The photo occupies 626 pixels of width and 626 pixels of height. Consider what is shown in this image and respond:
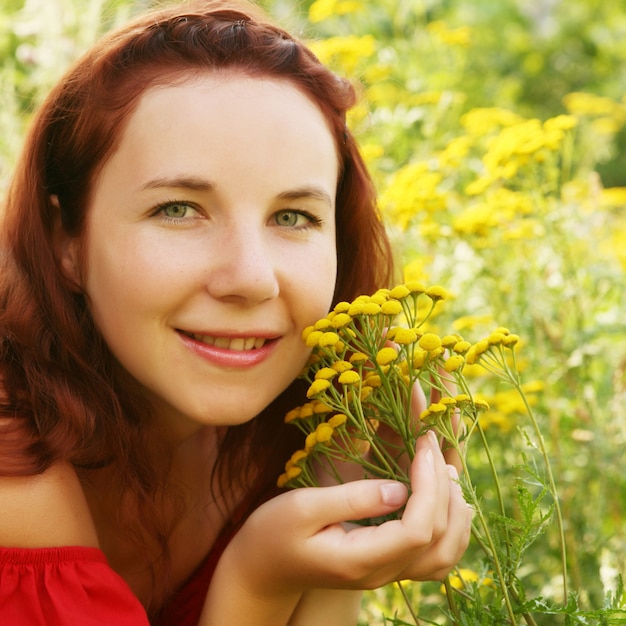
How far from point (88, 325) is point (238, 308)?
339 mm

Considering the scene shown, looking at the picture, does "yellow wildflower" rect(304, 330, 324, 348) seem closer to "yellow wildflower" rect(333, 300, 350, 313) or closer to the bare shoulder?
"yellow wildflower" rect(333, 300, 350, 313)

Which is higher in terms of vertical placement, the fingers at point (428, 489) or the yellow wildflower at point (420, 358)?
the yellow wildflower at point (420, 358)

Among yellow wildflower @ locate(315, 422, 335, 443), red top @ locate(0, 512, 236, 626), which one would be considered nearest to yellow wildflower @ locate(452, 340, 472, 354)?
yellow wildflower @ locate(315, 422, 335, 443)

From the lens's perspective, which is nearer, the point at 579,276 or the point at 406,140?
the point at 579,276

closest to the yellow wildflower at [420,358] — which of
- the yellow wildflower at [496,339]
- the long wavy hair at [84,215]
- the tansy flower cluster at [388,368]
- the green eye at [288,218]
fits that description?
the tansy flower cluster at [388,368]

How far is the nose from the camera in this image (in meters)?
1.34

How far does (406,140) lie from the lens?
2.85m

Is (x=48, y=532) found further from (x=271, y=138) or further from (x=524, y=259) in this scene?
(x=524, y=259)

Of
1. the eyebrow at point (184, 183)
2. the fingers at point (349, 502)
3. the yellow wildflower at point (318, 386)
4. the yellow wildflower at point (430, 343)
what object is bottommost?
the fingers at point (349, 502)

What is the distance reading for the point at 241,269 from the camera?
134cm

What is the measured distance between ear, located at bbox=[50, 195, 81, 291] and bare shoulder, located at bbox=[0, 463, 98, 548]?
0.34m

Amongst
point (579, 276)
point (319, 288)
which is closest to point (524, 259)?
point (579, 276)

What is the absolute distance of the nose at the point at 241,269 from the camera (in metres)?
1.34

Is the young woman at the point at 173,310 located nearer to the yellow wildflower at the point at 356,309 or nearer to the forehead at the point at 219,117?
the forehead at the point at 219,117
